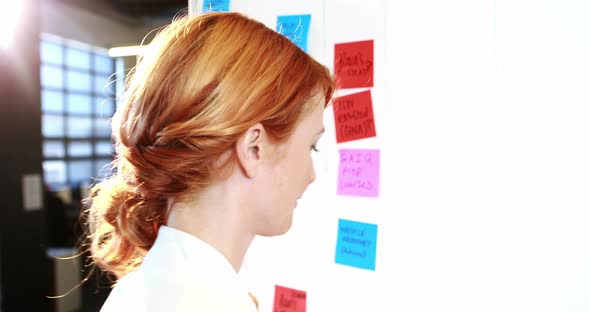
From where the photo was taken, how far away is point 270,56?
0.68 meters

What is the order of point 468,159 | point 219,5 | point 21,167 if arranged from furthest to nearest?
point 21,167 < point 219,5 < point 468,159

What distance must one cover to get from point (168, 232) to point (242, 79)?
0.23m

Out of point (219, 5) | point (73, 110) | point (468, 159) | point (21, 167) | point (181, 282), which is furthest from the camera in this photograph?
point (73, 110)

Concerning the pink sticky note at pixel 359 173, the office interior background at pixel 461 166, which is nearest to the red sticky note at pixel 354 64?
the office interior background at pixel 461 166

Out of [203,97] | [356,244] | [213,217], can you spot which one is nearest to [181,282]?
[213,217]

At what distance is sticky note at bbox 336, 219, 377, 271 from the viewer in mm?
1056

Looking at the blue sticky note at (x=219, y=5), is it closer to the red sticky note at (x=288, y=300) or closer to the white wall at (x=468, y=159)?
the white wall at (x=468, y=159)

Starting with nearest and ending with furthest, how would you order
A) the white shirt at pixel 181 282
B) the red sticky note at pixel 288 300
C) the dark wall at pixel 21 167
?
1. the white shirt at pixel 181 282
2. the red sticky note at pixel 288 300
3. the dark wall at pixel 21 167

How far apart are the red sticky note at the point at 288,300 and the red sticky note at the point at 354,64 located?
1.63ft

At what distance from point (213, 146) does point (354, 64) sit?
0.53 m

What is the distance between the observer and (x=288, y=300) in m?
1.18

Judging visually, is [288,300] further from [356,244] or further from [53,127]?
[53,127]

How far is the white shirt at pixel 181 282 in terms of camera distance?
1.95 feet

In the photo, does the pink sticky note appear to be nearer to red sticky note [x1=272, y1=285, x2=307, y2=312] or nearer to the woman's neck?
red sticky note [x1=272, y1=285, x2=307, y2=312]
